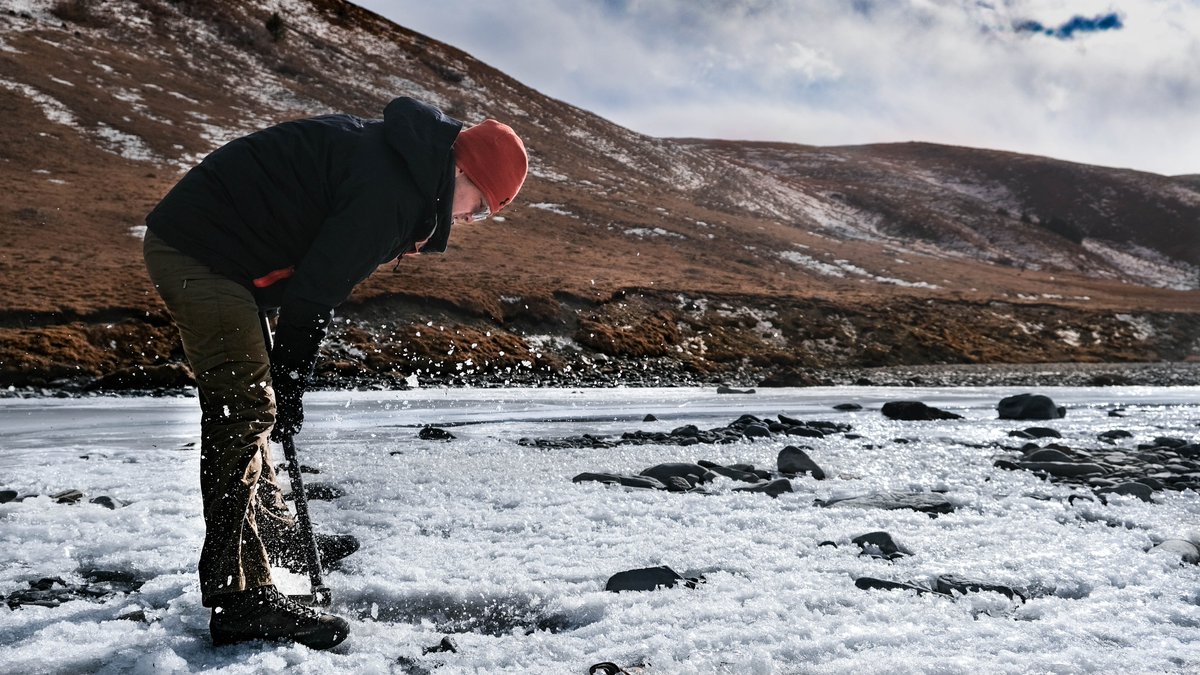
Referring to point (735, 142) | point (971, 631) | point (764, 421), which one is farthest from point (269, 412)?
point (735, 142)

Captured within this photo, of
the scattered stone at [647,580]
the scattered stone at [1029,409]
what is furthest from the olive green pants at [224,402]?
the scattered stone at [1029,409]

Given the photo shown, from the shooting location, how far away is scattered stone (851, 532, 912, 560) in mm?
4080

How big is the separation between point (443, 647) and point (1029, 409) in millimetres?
13587

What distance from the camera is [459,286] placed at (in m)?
29.7

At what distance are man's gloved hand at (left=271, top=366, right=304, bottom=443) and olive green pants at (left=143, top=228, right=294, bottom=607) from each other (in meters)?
0.07

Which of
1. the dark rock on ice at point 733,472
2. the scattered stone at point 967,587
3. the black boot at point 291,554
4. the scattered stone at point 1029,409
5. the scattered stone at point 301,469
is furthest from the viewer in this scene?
the scattered stone at point 1029,409

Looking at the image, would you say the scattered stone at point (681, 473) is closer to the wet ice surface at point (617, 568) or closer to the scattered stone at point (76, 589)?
the wet ice surface at point (617, 568)

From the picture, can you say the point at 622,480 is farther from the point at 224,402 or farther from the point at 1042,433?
the point at 1042,433

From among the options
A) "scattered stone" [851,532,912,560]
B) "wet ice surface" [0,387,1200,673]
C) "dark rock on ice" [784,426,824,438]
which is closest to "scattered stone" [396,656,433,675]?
"wet ice surface" [0,387,1200,673]

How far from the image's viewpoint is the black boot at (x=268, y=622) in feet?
9.29

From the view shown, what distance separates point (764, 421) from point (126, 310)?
18.6m

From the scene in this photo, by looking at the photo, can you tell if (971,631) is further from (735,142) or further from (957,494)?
(735,142)

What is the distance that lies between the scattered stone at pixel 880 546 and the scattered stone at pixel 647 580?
106 centimetres

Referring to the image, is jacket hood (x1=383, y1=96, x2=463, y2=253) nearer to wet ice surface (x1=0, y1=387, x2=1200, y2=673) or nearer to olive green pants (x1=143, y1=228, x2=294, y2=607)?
olive green pants (x1=143, y1=228, x2=294, y2=607)
